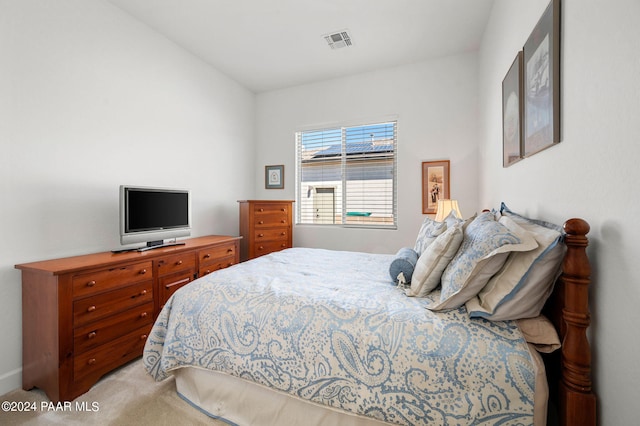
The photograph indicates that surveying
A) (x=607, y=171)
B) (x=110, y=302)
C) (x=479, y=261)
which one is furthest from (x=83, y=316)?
(x=607, y=171)

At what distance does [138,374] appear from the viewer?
6.46 feet

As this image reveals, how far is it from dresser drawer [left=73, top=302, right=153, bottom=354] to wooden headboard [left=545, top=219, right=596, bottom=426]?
2.56 meters

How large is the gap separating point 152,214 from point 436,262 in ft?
7.97

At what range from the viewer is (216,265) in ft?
9.60

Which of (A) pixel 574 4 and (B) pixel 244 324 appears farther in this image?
(B) pixel 244 324

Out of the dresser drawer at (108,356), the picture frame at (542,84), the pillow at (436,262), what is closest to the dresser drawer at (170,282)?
the dresser drawer at (108,356)

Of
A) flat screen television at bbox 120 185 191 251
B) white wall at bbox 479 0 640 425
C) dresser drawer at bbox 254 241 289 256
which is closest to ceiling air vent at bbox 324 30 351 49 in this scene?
white wall at bbox 479 0 640 425

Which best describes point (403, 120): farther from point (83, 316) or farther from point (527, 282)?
point (83, 316)

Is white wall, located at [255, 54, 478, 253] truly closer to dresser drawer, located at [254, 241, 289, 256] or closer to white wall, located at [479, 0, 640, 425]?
dresser drawer, located at [254, 241, 289, 256]

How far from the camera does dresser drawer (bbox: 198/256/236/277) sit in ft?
9.04

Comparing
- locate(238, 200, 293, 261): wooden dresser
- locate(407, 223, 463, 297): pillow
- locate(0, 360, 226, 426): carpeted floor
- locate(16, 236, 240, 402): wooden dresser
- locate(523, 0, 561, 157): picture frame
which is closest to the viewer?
locate(523, 0, 561, 157): picture frame

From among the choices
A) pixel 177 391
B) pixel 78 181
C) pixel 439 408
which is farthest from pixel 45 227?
pixel 439 408

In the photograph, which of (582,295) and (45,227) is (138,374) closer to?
(45,227)

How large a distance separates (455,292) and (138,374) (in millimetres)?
2229
